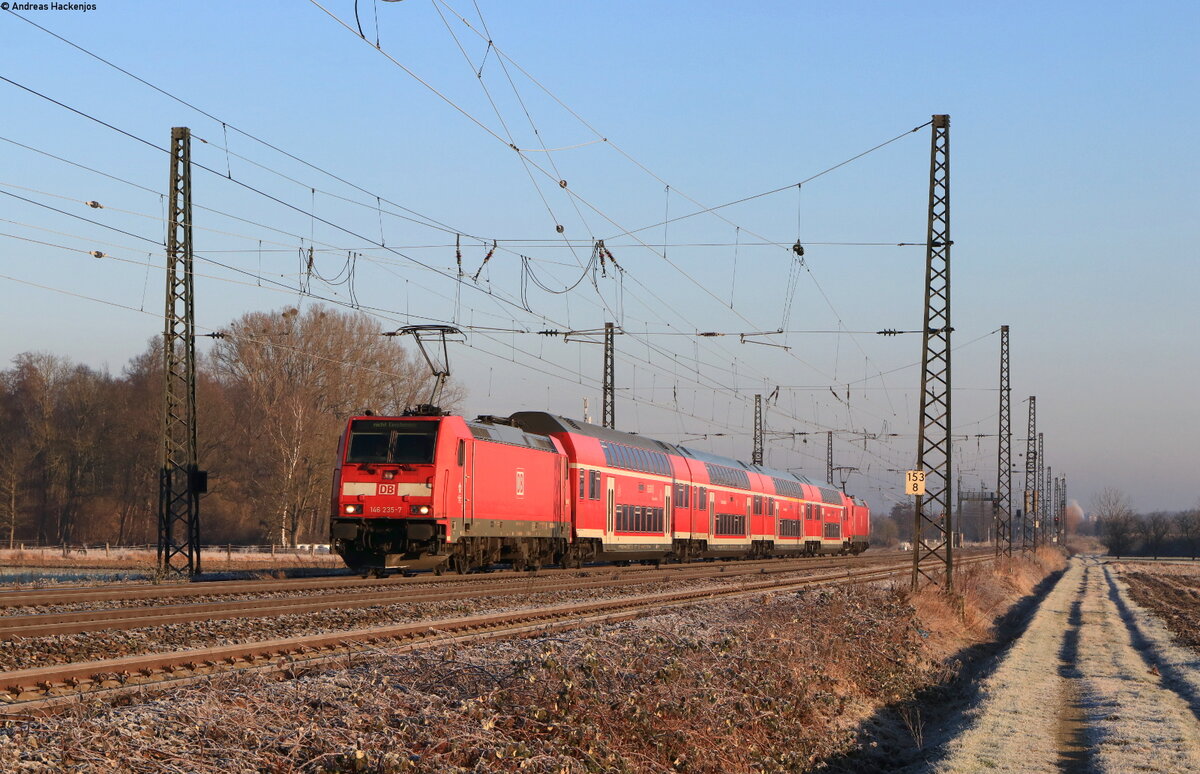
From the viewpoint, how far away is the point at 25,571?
3947cm

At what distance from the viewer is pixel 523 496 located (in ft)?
103

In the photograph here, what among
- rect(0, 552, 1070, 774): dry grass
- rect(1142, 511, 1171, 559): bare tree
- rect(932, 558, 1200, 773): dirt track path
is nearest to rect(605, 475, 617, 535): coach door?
rect(932, 558, 1200, 773): dirt track path

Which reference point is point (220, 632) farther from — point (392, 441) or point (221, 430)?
point (221, 430)

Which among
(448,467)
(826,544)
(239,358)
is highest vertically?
(239,358)

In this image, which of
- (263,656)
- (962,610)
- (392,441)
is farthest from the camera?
(962,610)

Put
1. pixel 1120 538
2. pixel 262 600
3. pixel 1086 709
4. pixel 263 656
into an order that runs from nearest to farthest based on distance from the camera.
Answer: pixel 263 656 < pixel 1086 709 < pixel 262 600 < pixel 1120 538

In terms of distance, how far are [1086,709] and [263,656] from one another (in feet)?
37.5

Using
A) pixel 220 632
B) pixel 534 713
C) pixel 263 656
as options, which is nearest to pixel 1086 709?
pixel 534 713

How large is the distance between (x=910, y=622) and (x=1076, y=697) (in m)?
4.90

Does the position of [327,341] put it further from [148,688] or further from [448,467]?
[148,688]

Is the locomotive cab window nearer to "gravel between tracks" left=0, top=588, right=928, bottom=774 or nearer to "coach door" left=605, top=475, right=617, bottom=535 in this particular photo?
"coach door" left=605, top=475, right=617, bottom=535

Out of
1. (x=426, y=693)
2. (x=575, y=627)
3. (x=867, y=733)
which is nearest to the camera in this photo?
(x=426, y=693)

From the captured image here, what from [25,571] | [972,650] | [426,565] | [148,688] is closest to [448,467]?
[426,565]

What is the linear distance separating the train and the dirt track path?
1268cm
